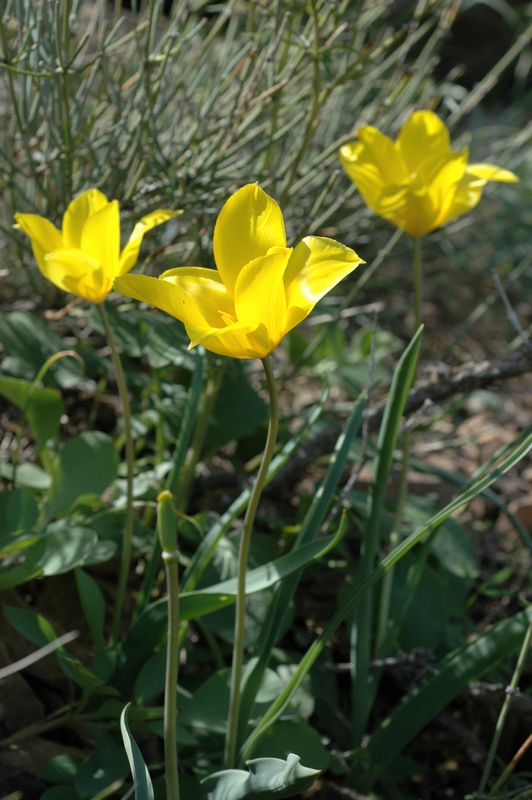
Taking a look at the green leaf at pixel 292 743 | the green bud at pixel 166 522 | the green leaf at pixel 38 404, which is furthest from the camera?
the green leaf at pixel 38 404

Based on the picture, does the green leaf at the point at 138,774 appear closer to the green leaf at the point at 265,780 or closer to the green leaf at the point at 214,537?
the green leaf at the point at 265,780

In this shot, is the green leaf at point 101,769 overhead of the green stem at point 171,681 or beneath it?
beneath

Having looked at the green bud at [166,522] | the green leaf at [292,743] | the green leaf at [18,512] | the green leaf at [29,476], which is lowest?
the green leaf at [292,743]

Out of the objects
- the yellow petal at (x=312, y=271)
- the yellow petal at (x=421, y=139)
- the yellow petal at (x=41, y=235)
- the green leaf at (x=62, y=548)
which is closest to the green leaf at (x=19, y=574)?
the green leaf at (x=62, y=548)

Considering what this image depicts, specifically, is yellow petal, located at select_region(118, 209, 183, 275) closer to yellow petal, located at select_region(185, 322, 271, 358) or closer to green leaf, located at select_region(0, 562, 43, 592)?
yellow petal, located at select_region(185, 322, 271, 358)

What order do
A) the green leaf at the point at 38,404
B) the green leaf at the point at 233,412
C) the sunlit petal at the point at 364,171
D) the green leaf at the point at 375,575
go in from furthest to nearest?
the green leaf at the point at 233,412 → the green leaf at the point at 38,404 → the sunlit petal at the point at 364,171 → the green leaf at the point at 375,575

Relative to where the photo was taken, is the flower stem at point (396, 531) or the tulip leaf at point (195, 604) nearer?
the tulip leaf at point (195, 604)

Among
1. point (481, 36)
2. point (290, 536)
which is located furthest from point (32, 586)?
point (481, 36)
